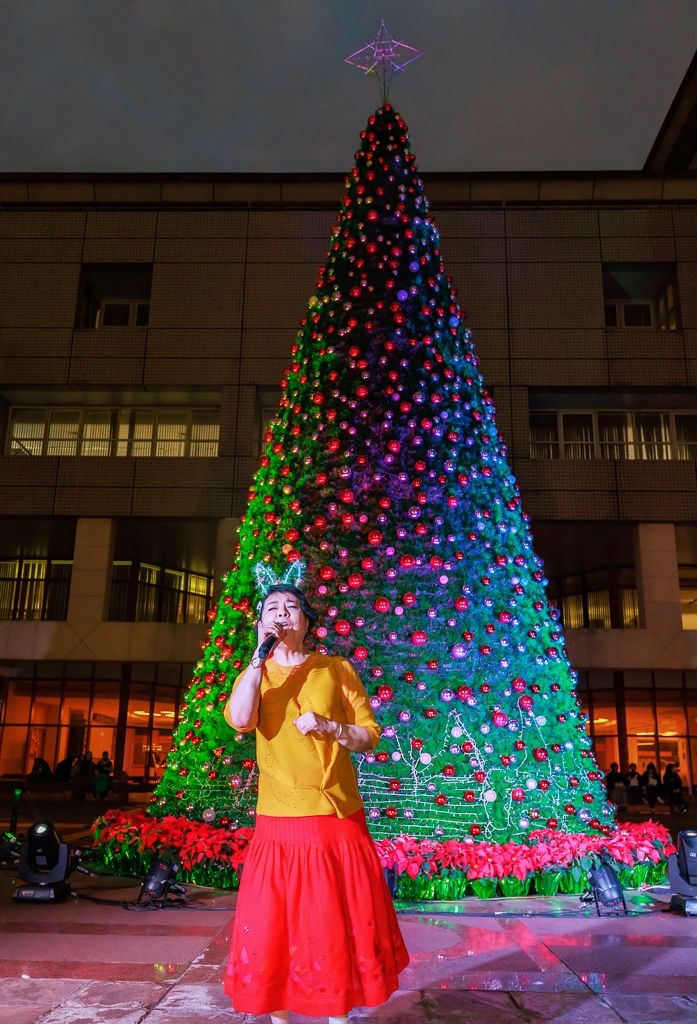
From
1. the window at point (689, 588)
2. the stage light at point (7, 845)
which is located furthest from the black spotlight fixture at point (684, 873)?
the window at point (689, 588)

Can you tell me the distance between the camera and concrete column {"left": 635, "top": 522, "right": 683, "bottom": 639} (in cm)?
1923

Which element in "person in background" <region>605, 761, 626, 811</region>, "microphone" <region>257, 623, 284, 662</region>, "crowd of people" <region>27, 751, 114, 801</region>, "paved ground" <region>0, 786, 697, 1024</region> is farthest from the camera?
"person in background" <region>605, 761, 626, 811</region>

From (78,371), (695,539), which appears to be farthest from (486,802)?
(78,371)

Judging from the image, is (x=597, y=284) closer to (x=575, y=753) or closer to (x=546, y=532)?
(x=546, y=532)

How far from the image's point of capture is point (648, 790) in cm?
1812

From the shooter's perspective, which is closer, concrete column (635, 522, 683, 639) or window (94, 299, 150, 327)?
concrete column (635, 522, 683, 639)

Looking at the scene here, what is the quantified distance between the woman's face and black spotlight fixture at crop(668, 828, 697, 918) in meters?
4.64

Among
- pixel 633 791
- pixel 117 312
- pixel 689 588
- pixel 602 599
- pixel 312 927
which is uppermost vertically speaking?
pixel 117 312

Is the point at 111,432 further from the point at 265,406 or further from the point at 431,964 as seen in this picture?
the point at 431,964

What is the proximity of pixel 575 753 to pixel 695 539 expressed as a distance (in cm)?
1567

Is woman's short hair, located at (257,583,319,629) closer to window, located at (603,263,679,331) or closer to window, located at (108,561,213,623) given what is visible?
window, located at (603,263,679,331)

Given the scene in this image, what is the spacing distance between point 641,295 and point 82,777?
19599mm

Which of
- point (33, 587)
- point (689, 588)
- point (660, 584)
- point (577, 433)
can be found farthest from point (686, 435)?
point (33, 587)

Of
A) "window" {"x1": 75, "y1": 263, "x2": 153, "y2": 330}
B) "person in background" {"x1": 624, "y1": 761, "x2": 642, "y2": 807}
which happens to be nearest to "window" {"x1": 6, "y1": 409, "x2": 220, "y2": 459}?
"window" {"x1": 75, "y1": 263, "x2": 153, "y2": 330}
